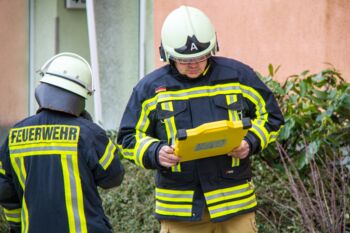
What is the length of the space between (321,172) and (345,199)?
742mm

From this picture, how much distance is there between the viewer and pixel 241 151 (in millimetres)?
5152

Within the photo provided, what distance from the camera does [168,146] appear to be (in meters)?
5.08

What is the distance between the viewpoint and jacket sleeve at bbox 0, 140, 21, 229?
4.99 metres

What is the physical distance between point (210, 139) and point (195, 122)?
0.29 m

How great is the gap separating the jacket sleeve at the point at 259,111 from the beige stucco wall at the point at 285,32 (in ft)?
8.40

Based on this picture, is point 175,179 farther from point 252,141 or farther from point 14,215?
point 14,215

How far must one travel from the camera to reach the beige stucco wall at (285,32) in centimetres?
775

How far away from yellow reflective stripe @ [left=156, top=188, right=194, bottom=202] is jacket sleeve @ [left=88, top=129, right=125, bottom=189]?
36 centimetres

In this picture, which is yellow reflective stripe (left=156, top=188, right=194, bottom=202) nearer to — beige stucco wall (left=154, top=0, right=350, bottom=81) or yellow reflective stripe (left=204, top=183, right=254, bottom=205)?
yellow reflective stripe (left=204, top=183, right=254, bottom=205)

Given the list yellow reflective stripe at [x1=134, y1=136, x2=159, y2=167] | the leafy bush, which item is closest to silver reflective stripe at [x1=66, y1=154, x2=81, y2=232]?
yellow reflective stripe at [x1=134, y1=136, x2=159, y2=167]

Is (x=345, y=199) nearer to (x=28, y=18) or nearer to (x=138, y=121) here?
(x=138, y=121)

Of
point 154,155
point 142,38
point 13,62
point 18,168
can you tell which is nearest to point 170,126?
point 154,155

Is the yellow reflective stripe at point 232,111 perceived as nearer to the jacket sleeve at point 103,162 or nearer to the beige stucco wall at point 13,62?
the jacket sleeve at point 103,162

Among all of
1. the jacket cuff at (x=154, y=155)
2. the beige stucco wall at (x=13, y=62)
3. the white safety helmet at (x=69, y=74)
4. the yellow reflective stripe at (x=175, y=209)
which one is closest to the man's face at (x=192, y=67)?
the jacket cuff at (x=154, y=155)
